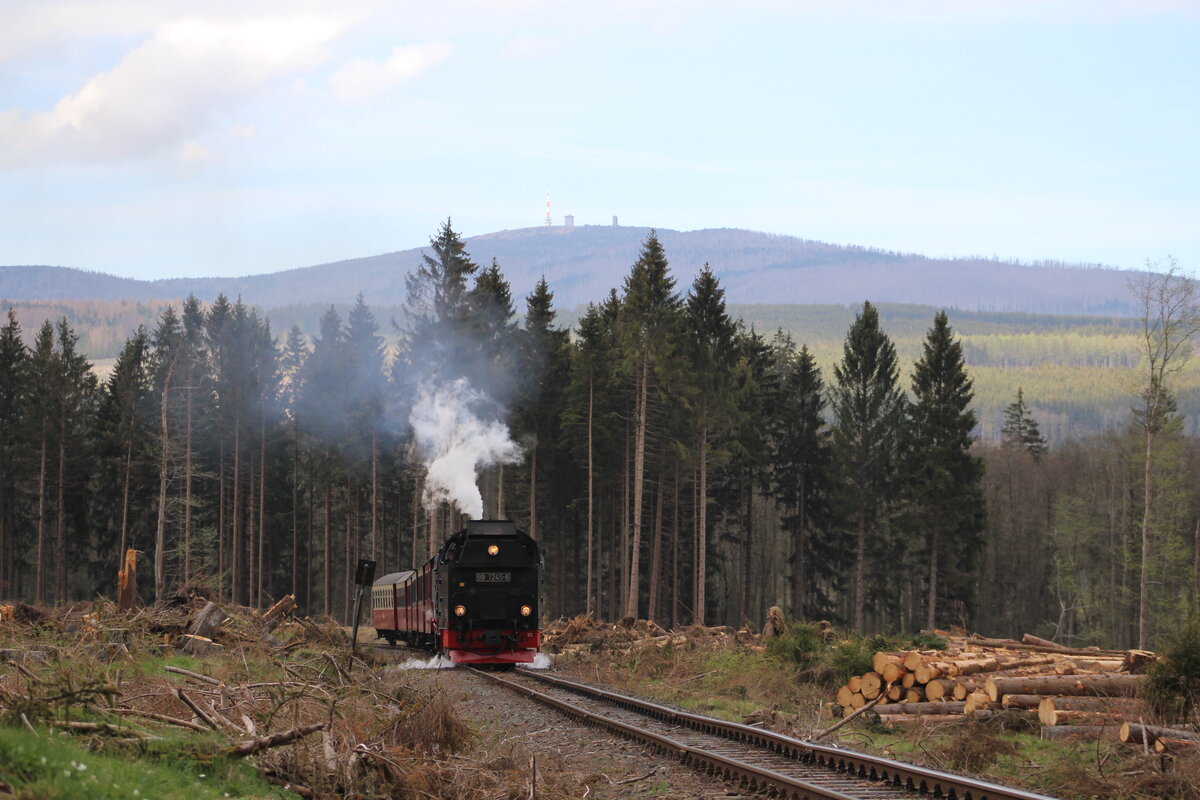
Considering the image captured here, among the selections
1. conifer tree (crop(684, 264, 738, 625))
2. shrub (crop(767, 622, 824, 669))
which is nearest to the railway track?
shrub (crop(767, 622, 824, 669))

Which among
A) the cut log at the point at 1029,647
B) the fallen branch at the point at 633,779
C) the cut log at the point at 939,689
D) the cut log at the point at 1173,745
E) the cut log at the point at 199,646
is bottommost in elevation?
the cut log at the point at 1029,647

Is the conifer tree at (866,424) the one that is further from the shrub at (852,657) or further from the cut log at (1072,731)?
the cut log at (1072,731)

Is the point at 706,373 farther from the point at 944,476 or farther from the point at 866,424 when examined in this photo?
the point at 944,476

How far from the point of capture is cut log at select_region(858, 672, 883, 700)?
1675 centimetres

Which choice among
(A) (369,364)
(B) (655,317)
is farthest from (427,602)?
(A) (369,364)

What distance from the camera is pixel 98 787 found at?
6.44 m

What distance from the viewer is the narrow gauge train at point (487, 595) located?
25.1m

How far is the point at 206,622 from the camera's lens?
67.9ft

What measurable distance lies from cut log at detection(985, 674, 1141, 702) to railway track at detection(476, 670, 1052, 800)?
4.41 metres

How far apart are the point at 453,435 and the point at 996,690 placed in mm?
30777

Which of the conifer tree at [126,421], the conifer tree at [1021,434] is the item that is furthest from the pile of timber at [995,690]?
the conifer tree at [1021,434]

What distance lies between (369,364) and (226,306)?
449 inches

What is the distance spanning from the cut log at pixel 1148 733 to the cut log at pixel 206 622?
637 inches

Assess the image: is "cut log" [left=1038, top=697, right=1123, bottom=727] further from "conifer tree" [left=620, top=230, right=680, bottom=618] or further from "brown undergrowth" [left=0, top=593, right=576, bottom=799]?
"conifer tree" [left=620, top=230, right=680, bottom=618]
